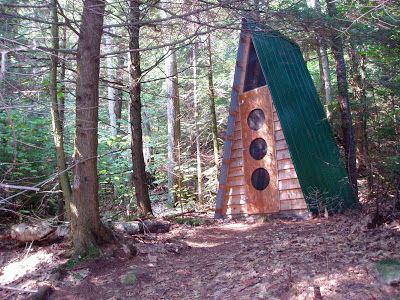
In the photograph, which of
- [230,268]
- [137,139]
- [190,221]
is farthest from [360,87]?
[230,268]

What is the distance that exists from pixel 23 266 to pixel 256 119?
6607 mm

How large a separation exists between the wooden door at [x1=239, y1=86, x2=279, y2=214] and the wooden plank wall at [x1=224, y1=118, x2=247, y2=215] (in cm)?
16

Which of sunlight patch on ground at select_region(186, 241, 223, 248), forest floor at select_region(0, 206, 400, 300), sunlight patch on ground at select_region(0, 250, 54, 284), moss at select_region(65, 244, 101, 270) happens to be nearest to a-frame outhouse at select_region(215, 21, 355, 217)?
forest floor at select_region(0, 206, 400, 300)

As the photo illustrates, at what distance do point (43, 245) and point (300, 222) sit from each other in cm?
542

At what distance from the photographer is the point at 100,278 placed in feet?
18.3

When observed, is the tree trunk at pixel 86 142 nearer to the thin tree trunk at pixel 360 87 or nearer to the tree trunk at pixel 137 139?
the tree trunk at pixel 137 139

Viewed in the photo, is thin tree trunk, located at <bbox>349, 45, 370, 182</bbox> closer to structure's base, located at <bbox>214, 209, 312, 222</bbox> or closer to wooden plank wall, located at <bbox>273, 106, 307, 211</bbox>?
wooden plank wall, located at <bbox>273, 106, 307, 211</bbox>

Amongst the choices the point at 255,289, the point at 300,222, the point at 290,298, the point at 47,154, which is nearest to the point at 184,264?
the point at 255,289

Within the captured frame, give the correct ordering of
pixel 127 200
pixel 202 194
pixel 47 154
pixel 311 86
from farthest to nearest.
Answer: pixel 202 194 < pixel 127 200 < pixel 311 86 < pixel 47 154

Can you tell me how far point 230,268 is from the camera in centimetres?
545

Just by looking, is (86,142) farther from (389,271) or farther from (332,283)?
(389,271)

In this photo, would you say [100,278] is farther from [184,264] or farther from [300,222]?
[300,222]

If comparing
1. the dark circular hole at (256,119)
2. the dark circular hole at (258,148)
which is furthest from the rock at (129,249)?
the dark circular hole at (256,119)

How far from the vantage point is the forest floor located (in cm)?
420
